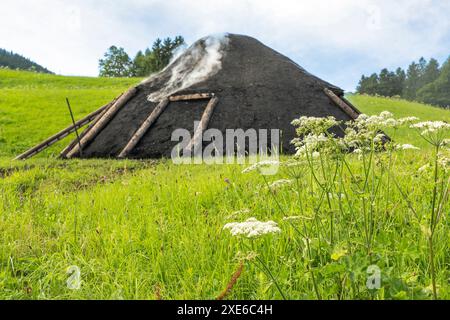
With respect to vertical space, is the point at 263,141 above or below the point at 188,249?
above

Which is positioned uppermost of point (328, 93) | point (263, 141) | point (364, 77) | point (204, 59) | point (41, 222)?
point (364, 77)

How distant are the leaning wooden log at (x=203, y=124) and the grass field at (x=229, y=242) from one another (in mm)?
4160

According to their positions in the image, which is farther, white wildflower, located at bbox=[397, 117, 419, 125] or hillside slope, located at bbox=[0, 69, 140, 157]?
hillside slope, located at bbox=[0, 69, 140, 157]

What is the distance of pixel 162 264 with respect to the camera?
3150 millimetres

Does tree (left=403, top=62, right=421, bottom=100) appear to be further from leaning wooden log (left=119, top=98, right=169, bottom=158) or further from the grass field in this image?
the grass field

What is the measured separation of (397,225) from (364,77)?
114m

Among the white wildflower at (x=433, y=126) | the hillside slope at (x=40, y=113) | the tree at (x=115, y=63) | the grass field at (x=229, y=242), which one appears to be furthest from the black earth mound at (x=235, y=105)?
the tree at (x=115, y=63)

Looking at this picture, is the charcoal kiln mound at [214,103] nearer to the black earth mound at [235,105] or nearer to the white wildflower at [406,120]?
the black earth mound at [235,105]

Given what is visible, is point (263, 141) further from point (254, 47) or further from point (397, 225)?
point (397, 225)

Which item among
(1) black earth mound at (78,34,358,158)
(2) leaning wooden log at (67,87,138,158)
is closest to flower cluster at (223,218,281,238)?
(1) black earth mound at (78,34,358,158)

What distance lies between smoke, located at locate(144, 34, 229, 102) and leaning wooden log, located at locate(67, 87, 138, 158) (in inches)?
36.0

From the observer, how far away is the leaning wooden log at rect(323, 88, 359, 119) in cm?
1211

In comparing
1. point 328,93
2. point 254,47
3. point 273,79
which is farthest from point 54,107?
point 328,93

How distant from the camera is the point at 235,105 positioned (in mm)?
11977
